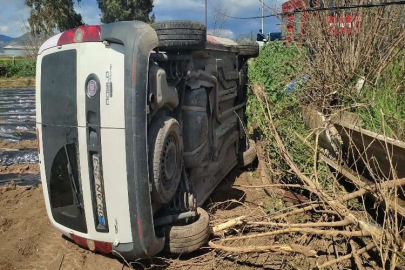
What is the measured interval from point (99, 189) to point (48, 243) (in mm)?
1209

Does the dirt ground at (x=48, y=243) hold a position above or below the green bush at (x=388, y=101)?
below

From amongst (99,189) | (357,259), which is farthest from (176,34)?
(357,259)

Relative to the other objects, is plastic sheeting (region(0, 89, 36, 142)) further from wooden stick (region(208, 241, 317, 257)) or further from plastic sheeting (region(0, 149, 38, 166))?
wooden stick (region(208, 241, 317, 257))

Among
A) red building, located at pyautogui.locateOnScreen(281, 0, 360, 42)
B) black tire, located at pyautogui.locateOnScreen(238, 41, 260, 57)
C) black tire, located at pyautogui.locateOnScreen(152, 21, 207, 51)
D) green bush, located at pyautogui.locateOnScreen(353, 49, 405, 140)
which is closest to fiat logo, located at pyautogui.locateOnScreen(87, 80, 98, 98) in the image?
black tire, located at pyautogui.locateOnScreen(152, 21, 207, 51)

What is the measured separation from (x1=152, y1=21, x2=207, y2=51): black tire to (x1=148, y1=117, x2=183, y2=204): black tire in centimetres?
61

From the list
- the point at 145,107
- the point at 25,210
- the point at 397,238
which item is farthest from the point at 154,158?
the point at 25,210

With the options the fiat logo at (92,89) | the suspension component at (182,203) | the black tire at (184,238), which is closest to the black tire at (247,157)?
the suspension component at (182,203)

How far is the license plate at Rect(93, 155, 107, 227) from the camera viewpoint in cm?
279

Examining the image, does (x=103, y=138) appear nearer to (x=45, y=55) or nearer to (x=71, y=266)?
(x=45, y=55)

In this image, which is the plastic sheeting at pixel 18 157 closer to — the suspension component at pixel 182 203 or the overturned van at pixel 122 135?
the overturned van at pixel 122 135

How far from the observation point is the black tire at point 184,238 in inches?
122

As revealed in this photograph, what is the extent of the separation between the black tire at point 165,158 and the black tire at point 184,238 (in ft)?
0.89

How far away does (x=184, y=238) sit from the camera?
10.2ft

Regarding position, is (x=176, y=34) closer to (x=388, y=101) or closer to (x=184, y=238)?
(x=184, y=238)
